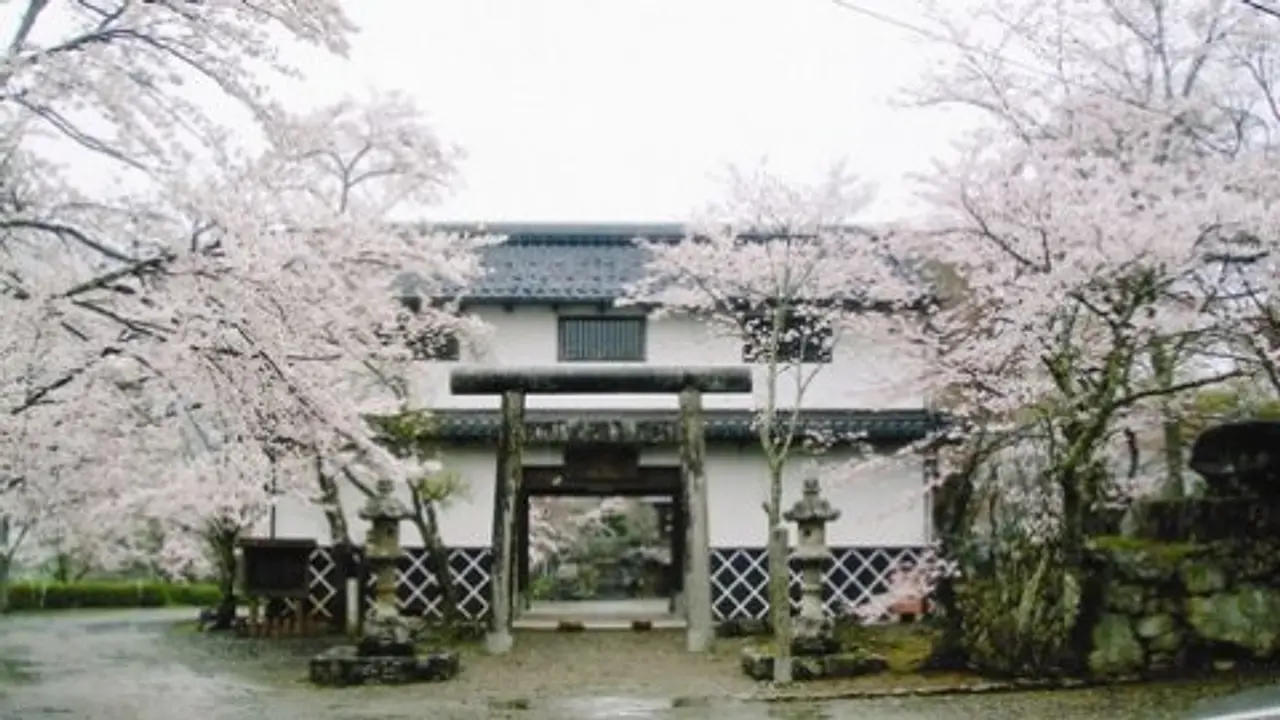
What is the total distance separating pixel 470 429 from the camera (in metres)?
21.0

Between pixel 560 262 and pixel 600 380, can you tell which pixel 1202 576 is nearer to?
pixel 600 380

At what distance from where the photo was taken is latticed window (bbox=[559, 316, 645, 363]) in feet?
73.0

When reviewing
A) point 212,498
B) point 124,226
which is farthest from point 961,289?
point 124,226

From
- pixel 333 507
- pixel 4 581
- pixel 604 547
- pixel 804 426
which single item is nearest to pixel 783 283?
pixel 804 426

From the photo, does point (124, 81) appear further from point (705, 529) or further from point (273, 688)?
point (705, 529)

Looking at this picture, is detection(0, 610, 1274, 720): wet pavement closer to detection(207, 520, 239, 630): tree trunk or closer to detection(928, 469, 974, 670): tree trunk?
detection(928, 469, 974, 670): tree trunk

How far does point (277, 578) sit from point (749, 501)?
7.54 m

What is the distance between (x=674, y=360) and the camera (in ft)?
72.6

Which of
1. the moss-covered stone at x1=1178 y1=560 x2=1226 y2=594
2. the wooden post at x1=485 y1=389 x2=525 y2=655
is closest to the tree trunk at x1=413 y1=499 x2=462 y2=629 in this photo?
the wooden post at x1=485 y1=389 x2=525 y2=655

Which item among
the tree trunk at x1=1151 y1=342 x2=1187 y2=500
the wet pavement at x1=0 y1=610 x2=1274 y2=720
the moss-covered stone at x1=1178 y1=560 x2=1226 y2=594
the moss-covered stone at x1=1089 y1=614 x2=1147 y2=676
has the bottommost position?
the wet pavement at x1=0 y1=610 x2=1274 y2=720

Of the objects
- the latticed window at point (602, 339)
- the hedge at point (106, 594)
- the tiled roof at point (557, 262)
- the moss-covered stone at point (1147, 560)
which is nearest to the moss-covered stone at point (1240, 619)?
the moss-covered stone at point (1147, 560)

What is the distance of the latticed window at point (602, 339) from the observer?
2227cm

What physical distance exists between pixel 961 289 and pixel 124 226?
→ 14.1 m

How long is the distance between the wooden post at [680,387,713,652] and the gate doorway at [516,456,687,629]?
1092 millimetres
